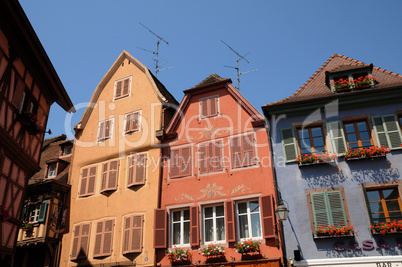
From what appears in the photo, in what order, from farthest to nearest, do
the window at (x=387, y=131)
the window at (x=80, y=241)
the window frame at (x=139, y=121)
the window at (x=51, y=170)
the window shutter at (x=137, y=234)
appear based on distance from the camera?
the window at (x=51, y=170)
the window frame at (x=139, y=121)
the window at (x=80, y=241)
the window shutter at (x=137, y=234)
the window at (x=387, y=131)

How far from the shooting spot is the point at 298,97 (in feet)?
53.0

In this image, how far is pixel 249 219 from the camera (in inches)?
578

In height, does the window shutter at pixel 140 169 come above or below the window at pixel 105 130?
below

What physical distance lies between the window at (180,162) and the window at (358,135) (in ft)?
21.1

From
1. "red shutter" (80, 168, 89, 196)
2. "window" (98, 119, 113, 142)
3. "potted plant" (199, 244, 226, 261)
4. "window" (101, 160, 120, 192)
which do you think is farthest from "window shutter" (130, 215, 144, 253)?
"window" (98, 119, 113, 142)

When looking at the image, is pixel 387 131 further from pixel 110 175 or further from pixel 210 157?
pixel 110 175

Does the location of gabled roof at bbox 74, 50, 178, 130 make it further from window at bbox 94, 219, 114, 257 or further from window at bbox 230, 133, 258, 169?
window at bbox 94, 219, 114, 257

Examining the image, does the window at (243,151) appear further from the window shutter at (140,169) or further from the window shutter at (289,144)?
the window shutter at (140,169)

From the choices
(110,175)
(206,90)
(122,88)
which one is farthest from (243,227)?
(122,88)

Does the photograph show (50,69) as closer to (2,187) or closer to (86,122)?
(2,187)

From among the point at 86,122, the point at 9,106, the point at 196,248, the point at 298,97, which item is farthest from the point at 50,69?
the point at 298,97

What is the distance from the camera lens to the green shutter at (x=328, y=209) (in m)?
13.2

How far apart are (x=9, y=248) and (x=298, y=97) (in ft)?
39.2

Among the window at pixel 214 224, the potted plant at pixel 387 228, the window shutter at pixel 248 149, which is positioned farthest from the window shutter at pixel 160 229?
the potted plant at pixel 387 228
